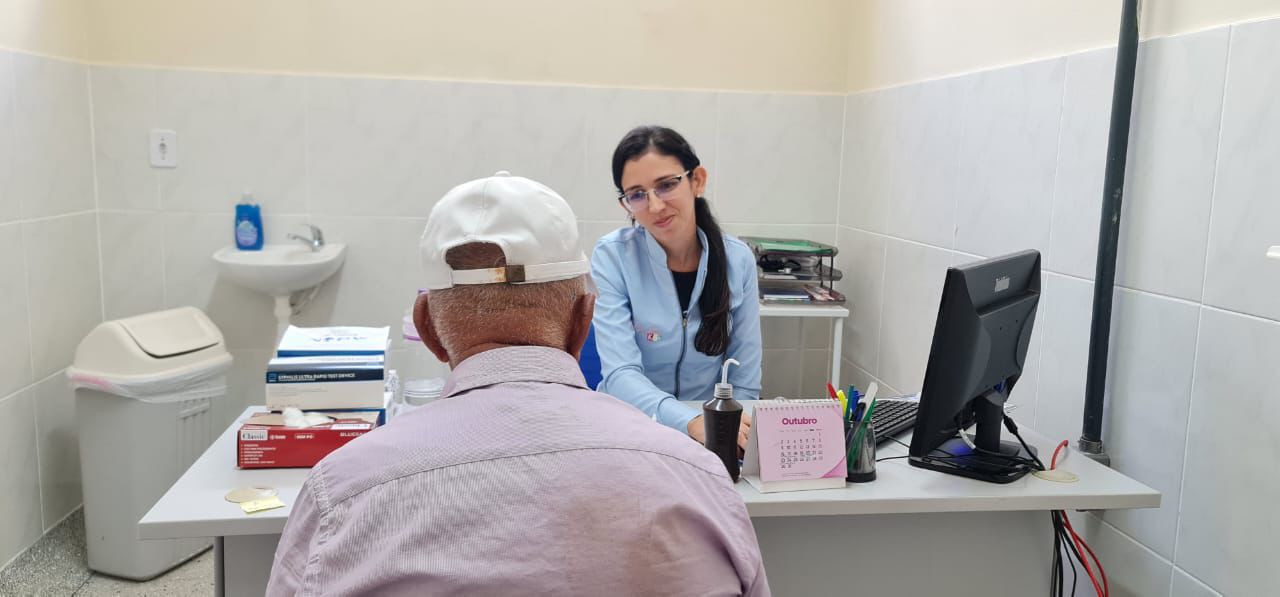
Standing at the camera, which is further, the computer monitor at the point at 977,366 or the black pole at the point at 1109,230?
the black pole at the point at 1109,230

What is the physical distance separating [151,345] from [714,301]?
6.16ft

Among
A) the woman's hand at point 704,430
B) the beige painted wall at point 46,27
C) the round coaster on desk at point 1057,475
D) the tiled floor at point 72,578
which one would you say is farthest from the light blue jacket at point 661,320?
the beige painted wall at point 46,27

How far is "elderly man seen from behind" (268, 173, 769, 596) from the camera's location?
0.96 m

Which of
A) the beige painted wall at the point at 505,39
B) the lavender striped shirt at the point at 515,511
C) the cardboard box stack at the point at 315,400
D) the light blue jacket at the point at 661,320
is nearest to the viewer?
the lavender striped shirt at the point at 515,511

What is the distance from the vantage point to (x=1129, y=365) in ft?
6.86

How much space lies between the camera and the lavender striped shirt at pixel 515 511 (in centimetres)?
95

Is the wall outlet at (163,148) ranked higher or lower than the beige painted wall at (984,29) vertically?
lower

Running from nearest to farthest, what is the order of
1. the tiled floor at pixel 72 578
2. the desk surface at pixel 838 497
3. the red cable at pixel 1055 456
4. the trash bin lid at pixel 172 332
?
the desk surface at pixel 838 497
the red cable at pixel 1055 456
the tiled floor at pixel 72 578
the trash bin lid at pixel 172 332

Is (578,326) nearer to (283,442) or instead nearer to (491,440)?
(491,440)

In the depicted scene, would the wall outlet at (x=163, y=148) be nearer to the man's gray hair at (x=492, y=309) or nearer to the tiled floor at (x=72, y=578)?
the tiled floor at (x=72, y=578)

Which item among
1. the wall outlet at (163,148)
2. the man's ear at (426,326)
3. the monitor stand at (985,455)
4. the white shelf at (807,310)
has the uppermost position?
the wall outlet at (163,148)

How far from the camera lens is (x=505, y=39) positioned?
12.3 ft

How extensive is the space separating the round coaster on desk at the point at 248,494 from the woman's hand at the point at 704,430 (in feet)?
2.54

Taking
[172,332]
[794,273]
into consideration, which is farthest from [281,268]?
[794,273]
